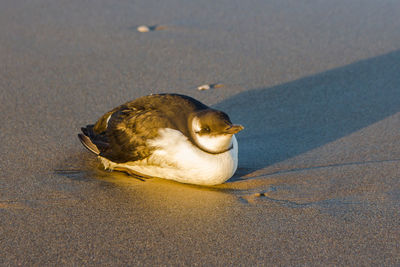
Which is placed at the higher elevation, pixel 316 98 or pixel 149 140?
pixel 316 98

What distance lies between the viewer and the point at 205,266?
2.81m

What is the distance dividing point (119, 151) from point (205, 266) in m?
1.22

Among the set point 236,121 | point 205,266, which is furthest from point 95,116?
point 205,266

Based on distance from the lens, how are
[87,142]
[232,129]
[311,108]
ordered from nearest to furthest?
[232,129] → [87,142] → [311,108]

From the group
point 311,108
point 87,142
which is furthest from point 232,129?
point 311,108

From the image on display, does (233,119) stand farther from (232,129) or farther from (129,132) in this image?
(232,129)

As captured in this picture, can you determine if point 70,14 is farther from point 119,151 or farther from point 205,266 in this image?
point 205,266

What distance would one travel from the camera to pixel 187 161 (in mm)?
3553

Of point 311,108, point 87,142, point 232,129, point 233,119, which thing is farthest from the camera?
point 311,108

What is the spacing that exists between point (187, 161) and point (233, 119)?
1.33 meters

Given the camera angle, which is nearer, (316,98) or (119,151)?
(119,151)

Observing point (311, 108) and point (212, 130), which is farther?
point (311, 108)

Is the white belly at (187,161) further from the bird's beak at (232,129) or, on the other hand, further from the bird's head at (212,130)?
the bird's beak at (232,129)

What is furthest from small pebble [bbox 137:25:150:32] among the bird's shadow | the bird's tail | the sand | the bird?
the bird
